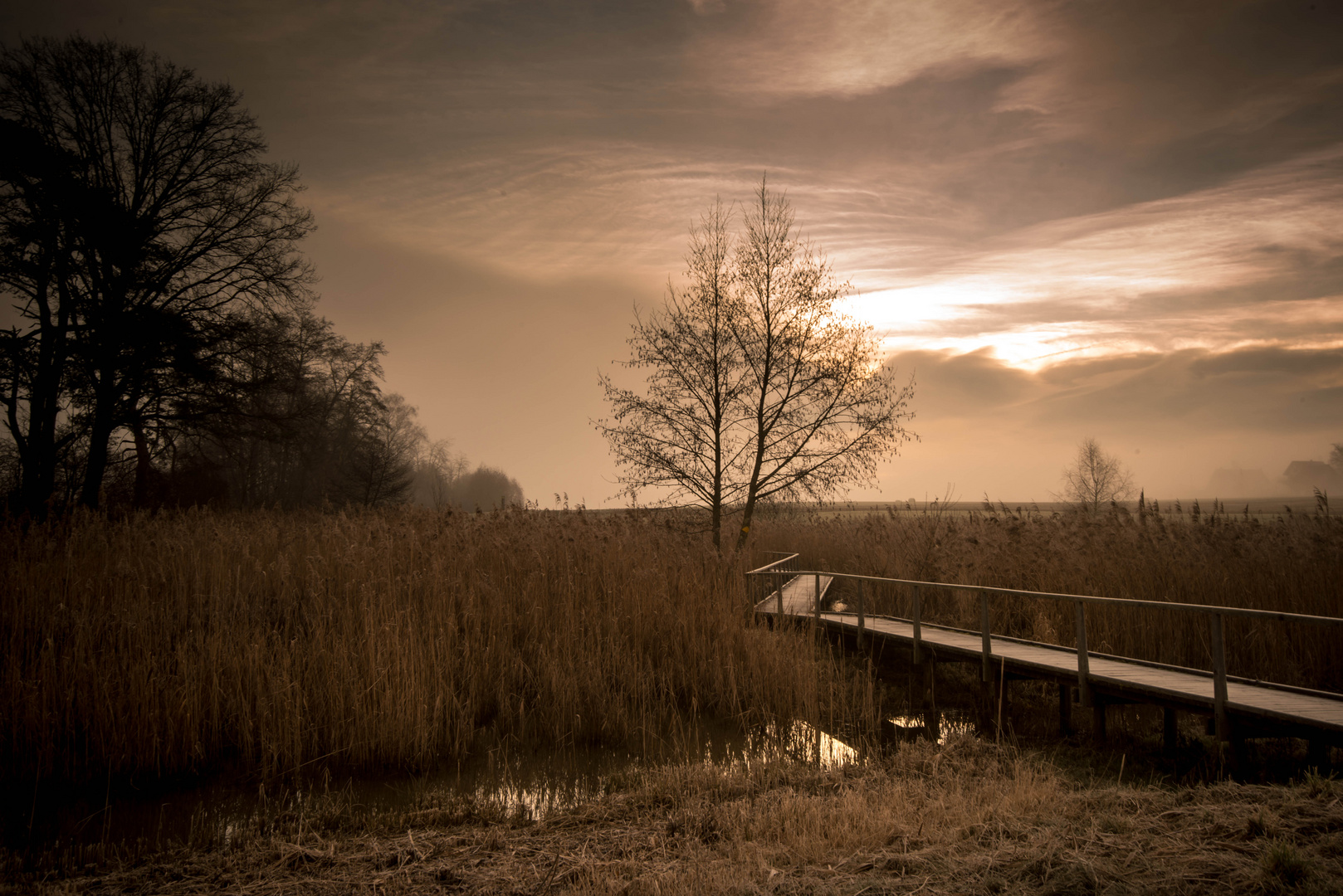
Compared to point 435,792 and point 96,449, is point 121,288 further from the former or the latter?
point 435,792

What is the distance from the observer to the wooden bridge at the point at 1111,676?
6398 mm

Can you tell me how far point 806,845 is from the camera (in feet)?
14.7

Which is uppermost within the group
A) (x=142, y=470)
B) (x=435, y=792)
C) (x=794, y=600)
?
(x=142, y=470)

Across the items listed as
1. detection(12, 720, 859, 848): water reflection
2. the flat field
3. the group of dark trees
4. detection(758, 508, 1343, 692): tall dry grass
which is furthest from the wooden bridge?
the group of dark trees

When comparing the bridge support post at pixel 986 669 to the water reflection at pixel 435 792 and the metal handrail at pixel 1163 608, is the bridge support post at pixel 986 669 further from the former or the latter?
the water reflection at pixel 435 792

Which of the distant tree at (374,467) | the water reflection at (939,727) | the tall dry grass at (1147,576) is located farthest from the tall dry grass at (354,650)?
the distant tree at (374,467)

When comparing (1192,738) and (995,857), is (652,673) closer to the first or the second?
(995,857)

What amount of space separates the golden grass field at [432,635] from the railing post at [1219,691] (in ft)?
11.0

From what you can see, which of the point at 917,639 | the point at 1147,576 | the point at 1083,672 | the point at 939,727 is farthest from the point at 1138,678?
the point at 1147,576

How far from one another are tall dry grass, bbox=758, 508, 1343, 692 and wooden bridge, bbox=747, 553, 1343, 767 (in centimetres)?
96

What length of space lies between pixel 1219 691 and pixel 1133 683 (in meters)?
0.88

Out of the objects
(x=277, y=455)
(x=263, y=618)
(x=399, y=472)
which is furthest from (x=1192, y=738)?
(x=277, y=455)

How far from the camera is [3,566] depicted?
8.50m

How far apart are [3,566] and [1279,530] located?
803 inches
